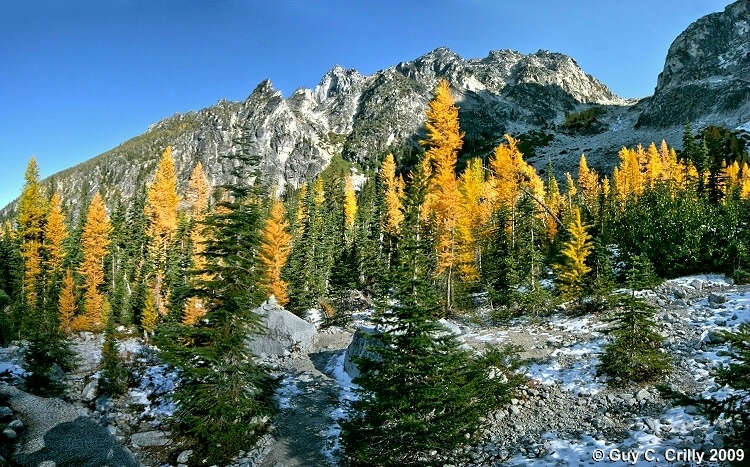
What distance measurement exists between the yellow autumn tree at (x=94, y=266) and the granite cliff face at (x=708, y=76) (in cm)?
14688

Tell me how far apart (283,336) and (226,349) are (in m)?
11.9

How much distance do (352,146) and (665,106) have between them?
125369mm

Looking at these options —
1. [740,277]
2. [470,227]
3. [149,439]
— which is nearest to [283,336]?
[149,439]

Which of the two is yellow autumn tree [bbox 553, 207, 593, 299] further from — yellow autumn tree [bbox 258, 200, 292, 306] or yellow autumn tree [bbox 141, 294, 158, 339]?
yellow autumn tree [bbox 141, 294, 158, 339]

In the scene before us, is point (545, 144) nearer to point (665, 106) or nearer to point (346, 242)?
point (665, 106)

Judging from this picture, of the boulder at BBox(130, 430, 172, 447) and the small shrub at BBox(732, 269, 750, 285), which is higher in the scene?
the small shrub at BBox(732, 269, 750, 285)

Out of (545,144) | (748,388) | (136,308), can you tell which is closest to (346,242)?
(136,308)

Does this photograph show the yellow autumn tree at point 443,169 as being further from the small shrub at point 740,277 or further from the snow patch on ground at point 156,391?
the snow patch on ground at point 156,391

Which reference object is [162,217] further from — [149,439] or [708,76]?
[708,76]

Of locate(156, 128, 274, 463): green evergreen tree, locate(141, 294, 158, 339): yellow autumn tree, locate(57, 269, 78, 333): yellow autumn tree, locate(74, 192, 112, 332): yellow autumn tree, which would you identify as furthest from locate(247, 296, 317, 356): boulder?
locate(57, 269, 78, 333): yellow autumn tree

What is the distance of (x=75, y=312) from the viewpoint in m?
39.2

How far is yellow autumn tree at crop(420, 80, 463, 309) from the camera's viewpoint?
69.4 feet

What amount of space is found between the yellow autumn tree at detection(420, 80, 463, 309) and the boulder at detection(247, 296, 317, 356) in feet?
31.0

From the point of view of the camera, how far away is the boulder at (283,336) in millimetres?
24672
